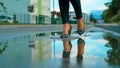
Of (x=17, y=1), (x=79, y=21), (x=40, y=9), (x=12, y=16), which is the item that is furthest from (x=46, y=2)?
(x=79, y=21)

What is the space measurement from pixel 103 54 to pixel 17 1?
281 ft

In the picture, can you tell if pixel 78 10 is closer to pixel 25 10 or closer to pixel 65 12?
pixel 65 12

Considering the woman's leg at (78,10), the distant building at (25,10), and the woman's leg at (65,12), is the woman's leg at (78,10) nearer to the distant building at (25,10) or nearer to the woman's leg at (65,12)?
the woman's leg at (65,12)

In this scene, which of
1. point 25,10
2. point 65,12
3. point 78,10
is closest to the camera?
point 65,12

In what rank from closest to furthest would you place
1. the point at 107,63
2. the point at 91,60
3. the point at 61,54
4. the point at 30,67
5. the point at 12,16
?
the point at 30,67, the point at 107,63, the point at 91,60, the point at 61,54, the point at 12,16

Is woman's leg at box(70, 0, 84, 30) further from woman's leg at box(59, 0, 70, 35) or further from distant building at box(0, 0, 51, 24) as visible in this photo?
distant building at box(0, 0, 51, 24)

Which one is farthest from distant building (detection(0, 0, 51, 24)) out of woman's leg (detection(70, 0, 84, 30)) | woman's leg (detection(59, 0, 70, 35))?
woman's leg (detection(59, 0, 70, 35))

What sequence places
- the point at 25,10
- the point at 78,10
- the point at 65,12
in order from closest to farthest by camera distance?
1. the point at 65,12
2. the point at 78,10
3. the point at 25,10

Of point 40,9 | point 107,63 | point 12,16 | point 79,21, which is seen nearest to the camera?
point 107,63

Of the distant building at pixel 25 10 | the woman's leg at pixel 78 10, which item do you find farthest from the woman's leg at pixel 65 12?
the distant building at pixel 25 10

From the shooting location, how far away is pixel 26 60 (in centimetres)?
426

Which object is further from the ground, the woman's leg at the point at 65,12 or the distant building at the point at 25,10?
the distant building at the point at 25,10

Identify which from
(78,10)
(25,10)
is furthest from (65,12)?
(25,10)

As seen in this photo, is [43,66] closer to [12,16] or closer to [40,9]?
[12,16]
